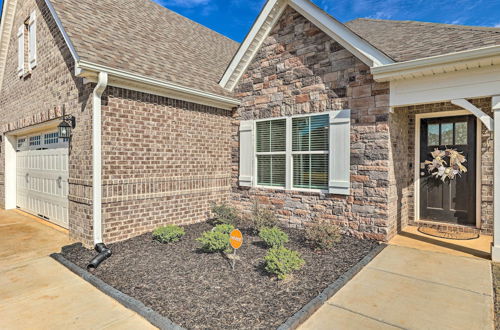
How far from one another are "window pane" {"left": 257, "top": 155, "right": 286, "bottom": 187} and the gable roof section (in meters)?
2.21

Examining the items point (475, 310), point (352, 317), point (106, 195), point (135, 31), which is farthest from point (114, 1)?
point (475, 310)

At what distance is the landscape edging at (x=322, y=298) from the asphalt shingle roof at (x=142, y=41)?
16.2ft

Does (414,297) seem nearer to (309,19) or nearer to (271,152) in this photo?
(271,152)

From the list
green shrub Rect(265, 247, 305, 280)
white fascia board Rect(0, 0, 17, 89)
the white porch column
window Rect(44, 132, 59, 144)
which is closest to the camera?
green shrub Rect(265, 247, 305, 280)

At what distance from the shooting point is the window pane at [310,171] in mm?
6098

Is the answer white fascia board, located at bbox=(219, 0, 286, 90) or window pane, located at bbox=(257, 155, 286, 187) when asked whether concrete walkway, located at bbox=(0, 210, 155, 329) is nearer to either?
window pane, located at bbox=(257, 155, 286, 187)

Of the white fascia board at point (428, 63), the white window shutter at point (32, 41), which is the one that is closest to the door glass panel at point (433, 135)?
the white fascia board at point (428, 63)

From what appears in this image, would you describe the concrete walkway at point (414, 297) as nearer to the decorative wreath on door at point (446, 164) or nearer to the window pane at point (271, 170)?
the decorative wreath on door at point (446, 164)

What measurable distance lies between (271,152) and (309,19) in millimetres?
3071

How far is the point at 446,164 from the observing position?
20.3ft

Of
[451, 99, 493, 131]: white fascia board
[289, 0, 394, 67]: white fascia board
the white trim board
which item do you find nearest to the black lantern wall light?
[289, 0, 394, 67]: white fascia board

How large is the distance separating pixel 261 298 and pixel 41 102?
6925mm

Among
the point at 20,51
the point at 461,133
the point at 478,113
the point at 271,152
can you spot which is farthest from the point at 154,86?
the point at 461,133

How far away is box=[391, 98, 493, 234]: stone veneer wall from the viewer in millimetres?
5719
